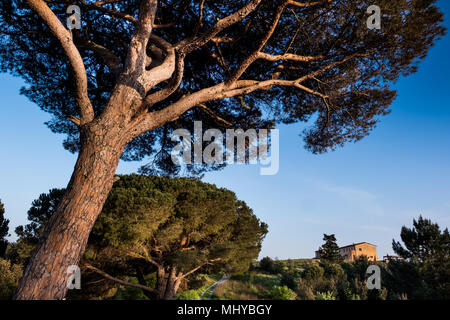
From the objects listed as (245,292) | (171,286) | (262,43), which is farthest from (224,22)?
(245,292)

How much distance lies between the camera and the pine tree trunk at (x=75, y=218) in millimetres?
2281

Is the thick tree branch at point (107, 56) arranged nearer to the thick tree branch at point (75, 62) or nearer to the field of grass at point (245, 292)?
the thick tree branch at point (75, 62)

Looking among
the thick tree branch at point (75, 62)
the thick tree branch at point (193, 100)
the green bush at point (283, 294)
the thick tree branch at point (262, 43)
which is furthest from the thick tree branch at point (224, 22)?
the green bush at point (283, 294)

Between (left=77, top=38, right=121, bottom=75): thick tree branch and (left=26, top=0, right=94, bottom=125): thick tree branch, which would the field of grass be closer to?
(left=26, top=0, right=94, bottom=125): thick tree branch

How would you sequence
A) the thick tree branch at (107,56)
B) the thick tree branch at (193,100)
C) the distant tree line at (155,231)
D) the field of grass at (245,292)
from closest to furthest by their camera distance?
1. the thick tree branch at (193,100)
2. the thick tree branch at (107,56)
3. the distant tree line at (155,231)
4. the field of grass at (245,292)

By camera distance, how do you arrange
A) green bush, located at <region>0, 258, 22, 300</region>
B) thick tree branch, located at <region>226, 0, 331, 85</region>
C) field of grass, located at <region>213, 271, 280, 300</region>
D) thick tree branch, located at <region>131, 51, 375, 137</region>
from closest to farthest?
thick tree branch, located at <region>131, 51, 375, 137</region> → thick tree branch, located at <region>226, 0, 331, 85</region> → green bush, located at <region>0, 258, 22, 300</region> → field of grass, located at <region>213, 271, 280, 300</region>

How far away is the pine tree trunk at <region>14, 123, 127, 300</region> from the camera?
2.28m

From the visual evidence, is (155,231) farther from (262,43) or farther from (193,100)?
(262,43)

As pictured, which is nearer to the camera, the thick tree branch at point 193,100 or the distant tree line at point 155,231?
the thick tree branch at point 193,100

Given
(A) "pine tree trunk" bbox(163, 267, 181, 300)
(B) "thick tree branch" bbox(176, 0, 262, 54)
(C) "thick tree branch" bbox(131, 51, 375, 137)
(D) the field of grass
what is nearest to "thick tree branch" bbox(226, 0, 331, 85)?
(C) "thick tree branch" bbox(131, 51, 375, 137)

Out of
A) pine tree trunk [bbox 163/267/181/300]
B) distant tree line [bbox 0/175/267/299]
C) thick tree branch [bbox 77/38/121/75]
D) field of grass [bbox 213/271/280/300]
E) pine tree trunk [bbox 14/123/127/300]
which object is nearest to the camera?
pine tree trunk [bbox 14/123/127/300]

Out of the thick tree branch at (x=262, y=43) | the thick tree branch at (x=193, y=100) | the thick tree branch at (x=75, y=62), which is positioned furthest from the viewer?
the thick tree branch at (x=262, y=43)

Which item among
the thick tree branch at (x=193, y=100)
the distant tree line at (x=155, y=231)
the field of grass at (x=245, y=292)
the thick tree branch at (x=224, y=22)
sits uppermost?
the thick tree branch at (x=224, y=22)

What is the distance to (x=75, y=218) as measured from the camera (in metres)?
2.53
